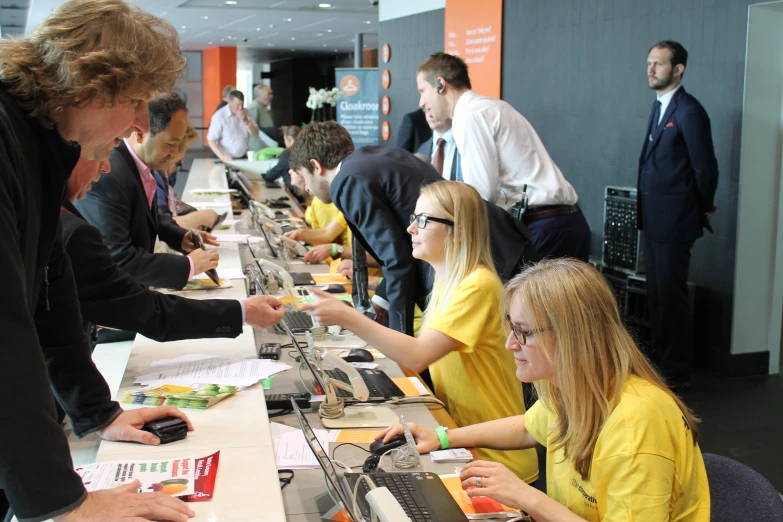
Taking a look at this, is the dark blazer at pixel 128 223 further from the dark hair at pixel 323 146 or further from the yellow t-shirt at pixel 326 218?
the yellow t-shirt at pixel 326 218

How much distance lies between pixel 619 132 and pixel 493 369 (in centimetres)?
353

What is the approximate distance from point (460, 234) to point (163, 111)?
5.11ft

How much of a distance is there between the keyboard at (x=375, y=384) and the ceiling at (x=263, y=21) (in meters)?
8.40

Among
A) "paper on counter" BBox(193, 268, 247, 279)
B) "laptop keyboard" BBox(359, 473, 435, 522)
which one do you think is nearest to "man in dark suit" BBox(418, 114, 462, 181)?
"paper on counter" BBox(193, 268, 247, 279)

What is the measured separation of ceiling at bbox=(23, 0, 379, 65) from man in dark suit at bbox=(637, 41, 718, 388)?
7.06 metres

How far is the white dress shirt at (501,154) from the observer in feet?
13.4

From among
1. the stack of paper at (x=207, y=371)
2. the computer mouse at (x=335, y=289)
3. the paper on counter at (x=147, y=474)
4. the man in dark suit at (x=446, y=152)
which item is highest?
the man in dark suit at (x=446, y=152)

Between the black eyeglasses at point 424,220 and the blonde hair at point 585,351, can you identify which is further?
the black eyeglasses at point 424,220

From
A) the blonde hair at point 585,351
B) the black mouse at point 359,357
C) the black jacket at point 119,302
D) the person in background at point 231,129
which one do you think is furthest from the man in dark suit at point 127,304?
the person in background at point 231,129

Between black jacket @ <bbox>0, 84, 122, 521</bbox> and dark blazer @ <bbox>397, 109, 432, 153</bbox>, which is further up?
dark blazer @ <bbox>397, 109, 432, 153</bbox>

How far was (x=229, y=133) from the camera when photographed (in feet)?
33.7

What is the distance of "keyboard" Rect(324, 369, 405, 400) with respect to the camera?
7.79 ft

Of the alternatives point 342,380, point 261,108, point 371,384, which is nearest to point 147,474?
point 342,380

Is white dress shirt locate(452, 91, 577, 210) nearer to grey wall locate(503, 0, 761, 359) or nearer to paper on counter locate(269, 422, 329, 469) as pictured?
grey wall locate(503, 0, 761, 359)
